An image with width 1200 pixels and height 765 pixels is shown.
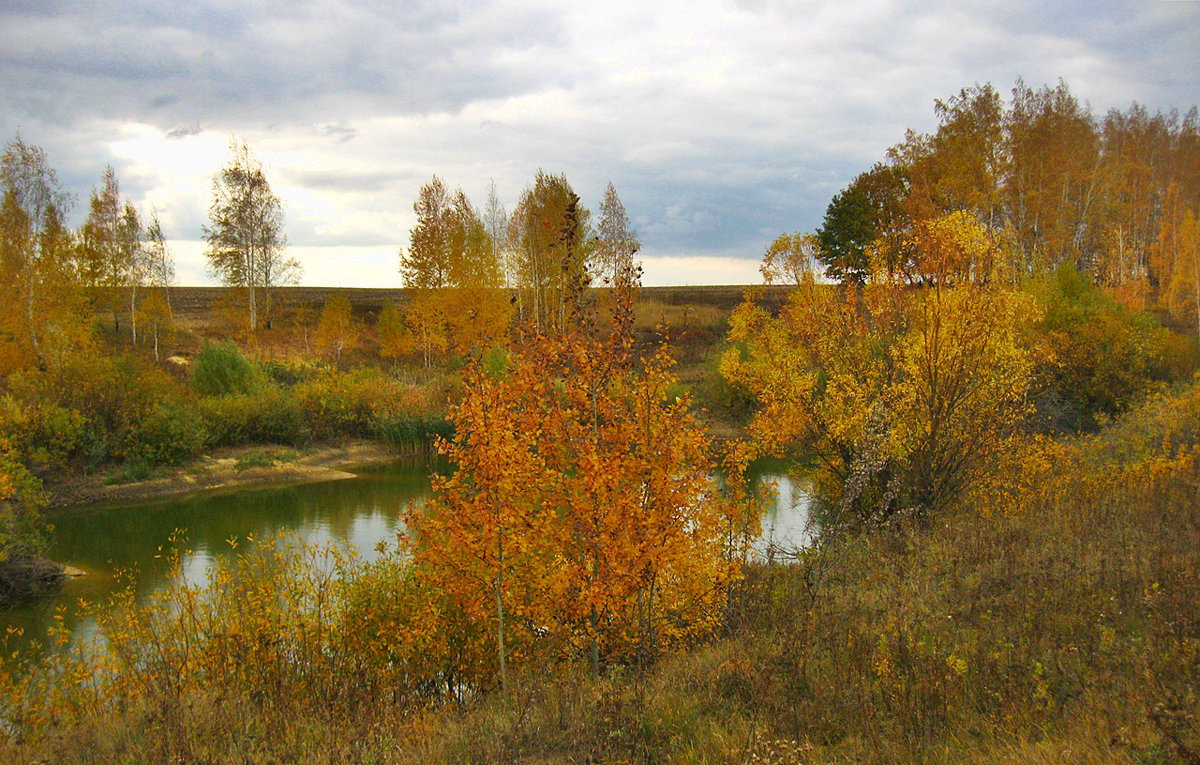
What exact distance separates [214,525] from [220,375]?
13789mm

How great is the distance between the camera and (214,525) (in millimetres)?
22359

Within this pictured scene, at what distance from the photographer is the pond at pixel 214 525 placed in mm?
16328

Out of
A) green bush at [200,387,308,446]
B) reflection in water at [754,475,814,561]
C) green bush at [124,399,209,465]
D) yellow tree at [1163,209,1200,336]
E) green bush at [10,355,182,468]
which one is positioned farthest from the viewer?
yellow tree at [1163,209,1200,336]

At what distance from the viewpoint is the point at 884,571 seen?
1101 centimetres

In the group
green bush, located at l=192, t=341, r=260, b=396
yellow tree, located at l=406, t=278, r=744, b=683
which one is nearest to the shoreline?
green bush, located at l=192, t=341, r=260, b=396

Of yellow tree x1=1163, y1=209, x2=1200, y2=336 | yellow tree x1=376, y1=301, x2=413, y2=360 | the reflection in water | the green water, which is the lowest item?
the green water

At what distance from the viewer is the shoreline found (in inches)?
1014

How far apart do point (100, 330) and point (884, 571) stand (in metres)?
44.8

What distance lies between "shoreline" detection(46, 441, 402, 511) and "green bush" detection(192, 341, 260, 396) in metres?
3.38

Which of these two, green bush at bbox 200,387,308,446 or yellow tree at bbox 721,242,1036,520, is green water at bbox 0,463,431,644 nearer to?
green bush at bbox 200,387,308,446

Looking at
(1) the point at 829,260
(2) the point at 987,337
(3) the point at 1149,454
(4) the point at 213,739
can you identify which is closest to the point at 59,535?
(4) the point at 213,739

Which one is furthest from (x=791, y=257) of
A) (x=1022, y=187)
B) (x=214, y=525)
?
(x=214, y=525)

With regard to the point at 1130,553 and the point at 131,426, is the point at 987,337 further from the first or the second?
the point at 131,426

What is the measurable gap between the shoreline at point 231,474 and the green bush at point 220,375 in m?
3.38
